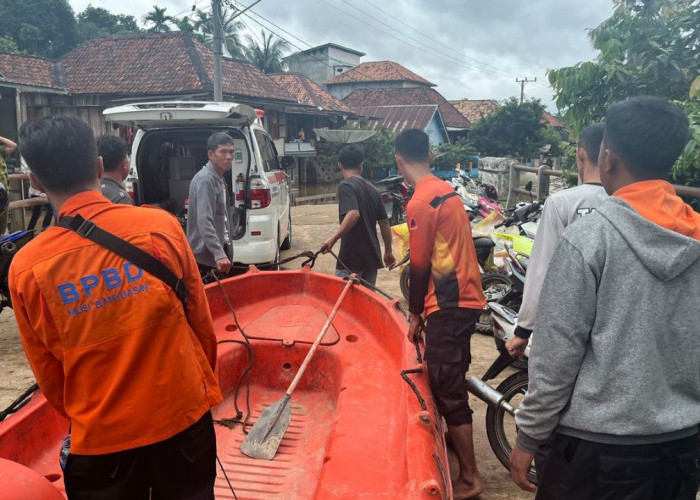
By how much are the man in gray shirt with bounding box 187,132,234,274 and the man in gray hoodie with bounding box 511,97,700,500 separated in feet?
10.4

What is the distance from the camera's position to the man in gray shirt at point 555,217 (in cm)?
243

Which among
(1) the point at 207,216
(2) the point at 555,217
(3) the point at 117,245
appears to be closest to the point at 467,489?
(2) the point at 555,217

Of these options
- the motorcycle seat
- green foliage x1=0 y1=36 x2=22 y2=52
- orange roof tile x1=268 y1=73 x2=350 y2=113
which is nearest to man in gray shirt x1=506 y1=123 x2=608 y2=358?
the motorcycle seat

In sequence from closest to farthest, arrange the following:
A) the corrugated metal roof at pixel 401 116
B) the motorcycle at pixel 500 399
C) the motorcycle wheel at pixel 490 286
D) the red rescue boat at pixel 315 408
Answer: the red rescue boat at pixel 315 408 → the motorcycle at pixel 500 399 → the motorcycle wheel at pixel 490 286 → the corrugated metal roof at pixel 401 116

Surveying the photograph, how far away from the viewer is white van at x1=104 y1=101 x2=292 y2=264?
5.54m

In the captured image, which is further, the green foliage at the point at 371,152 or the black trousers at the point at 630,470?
the green foliage at the point at 371,152

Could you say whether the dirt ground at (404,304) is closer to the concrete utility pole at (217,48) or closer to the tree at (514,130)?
the concrete utility pole at (217,48)

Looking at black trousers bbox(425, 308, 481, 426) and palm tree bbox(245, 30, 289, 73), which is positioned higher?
palm tree bbox(245, 30, 289, 73)

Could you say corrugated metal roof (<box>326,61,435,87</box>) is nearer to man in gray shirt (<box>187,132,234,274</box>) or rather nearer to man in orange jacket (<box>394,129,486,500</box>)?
man in gray shirt (<box>187,132,234,274</box>)

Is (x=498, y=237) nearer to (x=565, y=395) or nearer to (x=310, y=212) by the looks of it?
(x=565, y=395)

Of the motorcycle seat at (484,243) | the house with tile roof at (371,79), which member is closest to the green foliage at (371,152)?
the house with tile roof at (371,79)

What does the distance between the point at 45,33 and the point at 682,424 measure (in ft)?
122

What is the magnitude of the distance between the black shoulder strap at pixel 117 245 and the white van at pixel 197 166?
12.7 ft

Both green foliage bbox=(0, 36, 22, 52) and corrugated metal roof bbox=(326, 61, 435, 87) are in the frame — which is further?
corrugated metal roof bbox=(326, 61, 435, 87)
